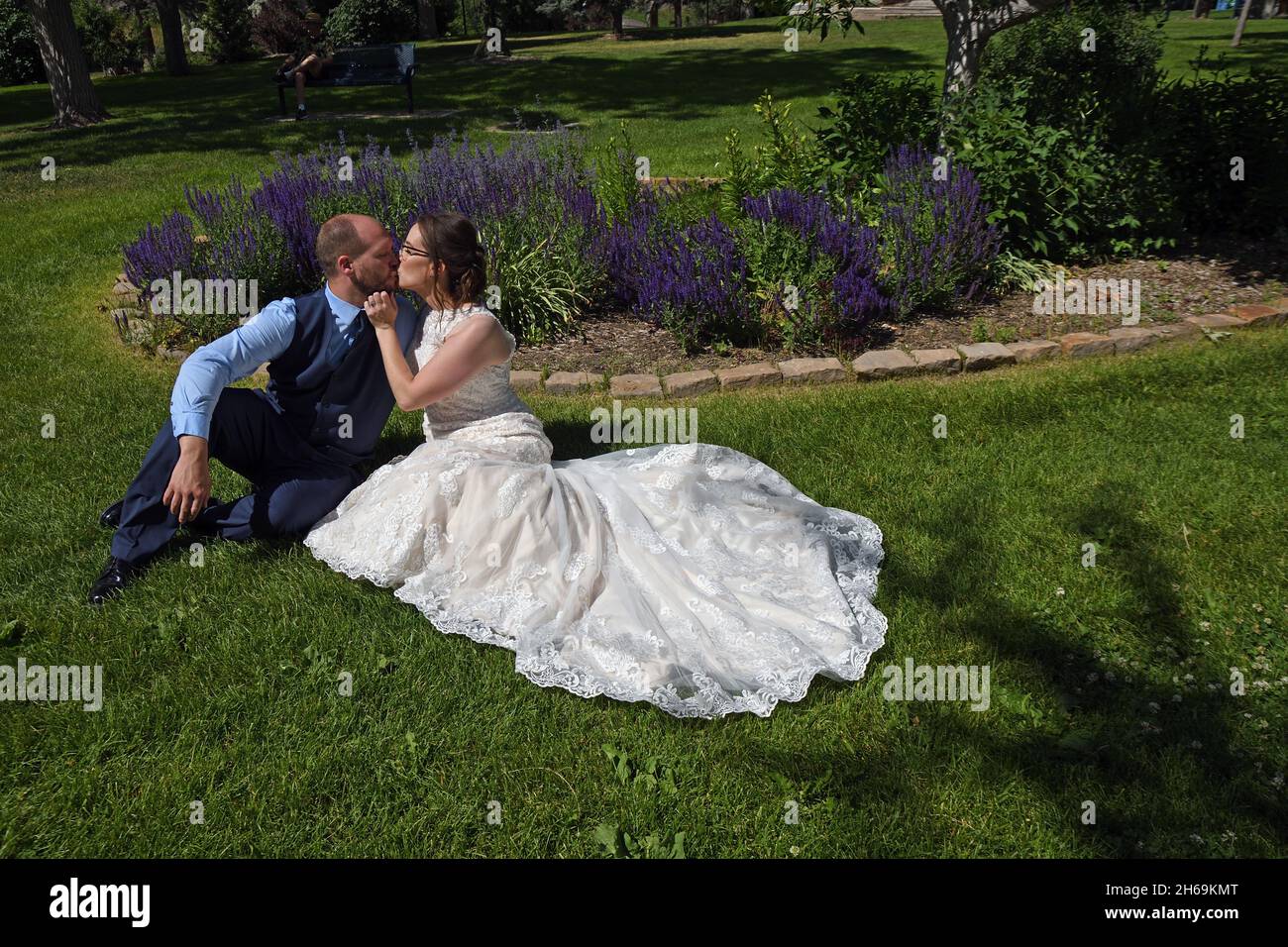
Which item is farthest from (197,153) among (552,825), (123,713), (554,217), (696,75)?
(552,825)

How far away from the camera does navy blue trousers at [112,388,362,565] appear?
4480mm

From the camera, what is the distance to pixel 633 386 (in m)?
6.43

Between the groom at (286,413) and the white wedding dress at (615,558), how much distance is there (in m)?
0.29

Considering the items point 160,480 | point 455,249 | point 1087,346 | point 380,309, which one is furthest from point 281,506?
point 1087,346

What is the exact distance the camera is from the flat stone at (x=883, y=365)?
658 cm

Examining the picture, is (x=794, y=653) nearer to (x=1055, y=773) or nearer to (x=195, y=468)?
(x=1055, y=773)

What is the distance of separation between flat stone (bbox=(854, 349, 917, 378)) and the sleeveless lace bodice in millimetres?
2726

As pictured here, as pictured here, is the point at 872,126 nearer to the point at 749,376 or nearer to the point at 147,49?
the point at 749,376

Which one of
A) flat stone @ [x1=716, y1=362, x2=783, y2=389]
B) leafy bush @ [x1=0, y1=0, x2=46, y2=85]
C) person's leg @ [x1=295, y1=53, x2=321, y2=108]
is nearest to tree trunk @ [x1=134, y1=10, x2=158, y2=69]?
leafy bush @ [x1=0, y1=0, x2=46, y2=85]

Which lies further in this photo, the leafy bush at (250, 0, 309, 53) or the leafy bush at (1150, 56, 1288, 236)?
the leafy bush at (250, 0, 309, 53)

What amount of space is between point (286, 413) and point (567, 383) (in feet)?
6.65

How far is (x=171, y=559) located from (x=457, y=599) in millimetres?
1507

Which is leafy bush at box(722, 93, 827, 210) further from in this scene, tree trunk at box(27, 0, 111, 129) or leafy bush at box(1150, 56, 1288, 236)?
tree trunk at box(27, 0, 111, 129)

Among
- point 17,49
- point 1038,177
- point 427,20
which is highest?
point 427,20
